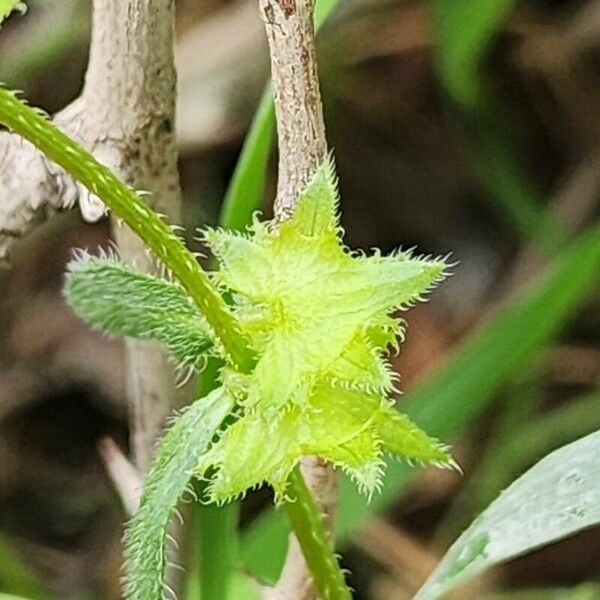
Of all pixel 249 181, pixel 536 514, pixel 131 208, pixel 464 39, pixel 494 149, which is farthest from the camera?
pixel 494 149

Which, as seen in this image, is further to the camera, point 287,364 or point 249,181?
point 249,181

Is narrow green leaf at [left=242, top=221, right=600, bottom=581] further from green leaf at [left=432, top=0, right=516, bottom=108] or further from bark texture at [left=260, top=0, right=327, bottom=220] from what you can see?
bark texture at [left=260, top=0, right=327, bottom=220]

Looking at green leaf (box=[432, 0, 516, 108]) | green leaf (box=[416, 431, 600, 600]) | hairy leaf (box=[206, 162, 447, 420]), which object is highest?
green leaf (box=[432, 0, 516, 108])

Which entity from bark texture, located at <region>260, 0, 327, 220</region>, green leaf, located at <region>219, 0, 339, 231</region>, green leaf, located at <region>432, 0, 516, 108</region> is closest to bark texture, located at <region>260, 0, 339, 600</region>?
bark texture, located at <region>260, 0, 327, 220</region>

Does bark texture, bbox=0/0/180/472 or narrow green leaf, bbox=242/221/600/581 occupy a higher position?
bark texture, bbox=0/0/180/472

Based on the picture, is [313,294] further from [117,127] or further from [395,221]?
[395,221]

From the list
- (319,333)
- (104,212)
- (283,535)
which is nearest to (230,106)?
(283,535)

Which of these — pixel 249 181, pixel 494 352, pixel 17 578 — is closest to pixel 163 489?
pixel 249 181

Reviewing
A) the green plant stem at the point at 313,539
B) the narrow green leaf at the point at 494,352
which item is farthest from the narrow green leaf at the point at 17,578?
the green plant stem at the point at 313,539
